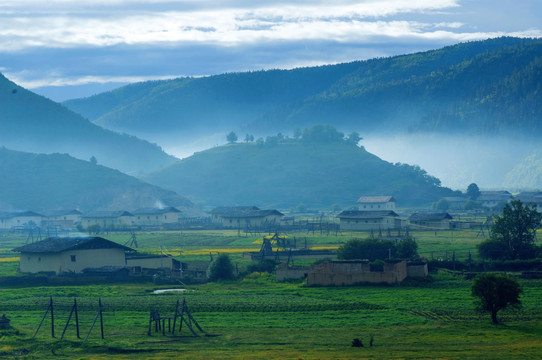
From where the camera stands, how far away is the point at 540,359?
39625 millimetres

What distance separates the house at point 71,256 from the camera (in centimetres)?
7431

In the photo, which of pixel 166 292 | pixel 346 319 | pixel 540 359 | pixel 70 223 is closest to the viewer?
pixel 540 359

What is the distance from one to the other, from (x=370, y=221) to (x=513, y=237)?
46.8 meters

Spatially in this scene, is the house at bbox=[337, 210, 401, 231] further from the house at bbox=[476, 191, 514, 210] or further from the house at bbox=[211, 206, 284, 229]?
the house at bbox=[476, 191, 514, 210]

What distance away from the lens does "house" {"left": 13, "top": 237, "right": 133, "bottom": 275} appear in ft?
244

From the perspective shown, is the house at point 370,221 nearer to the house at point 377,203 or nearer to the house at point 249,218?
the house at point 249,218

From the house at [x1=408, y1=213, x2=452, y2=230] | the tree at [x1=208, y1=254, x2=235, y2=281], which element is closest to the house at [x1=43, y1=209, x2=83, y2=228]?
the house at [x1=408, y1=213, x2=452, y2=230]

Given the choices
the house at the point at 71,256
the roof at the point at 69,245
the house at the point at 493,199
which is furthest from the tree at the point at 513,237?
the house at the point at 493,199

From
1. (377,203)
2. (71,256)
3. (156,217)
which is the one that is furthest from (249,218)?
(71,256)

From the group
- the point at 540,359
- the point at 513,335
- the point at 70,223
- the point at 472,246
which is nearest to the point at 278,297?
the point at 513,335

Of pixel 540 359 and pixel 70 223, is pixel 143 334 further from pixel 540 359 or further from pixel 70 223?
pixel 70 223

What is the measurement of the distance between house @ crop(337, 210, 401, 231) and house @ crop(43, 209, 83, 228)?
5334 cm

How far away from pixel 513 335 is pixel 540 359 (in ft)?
18.5

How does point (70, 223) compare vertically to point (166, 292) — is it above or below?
above
